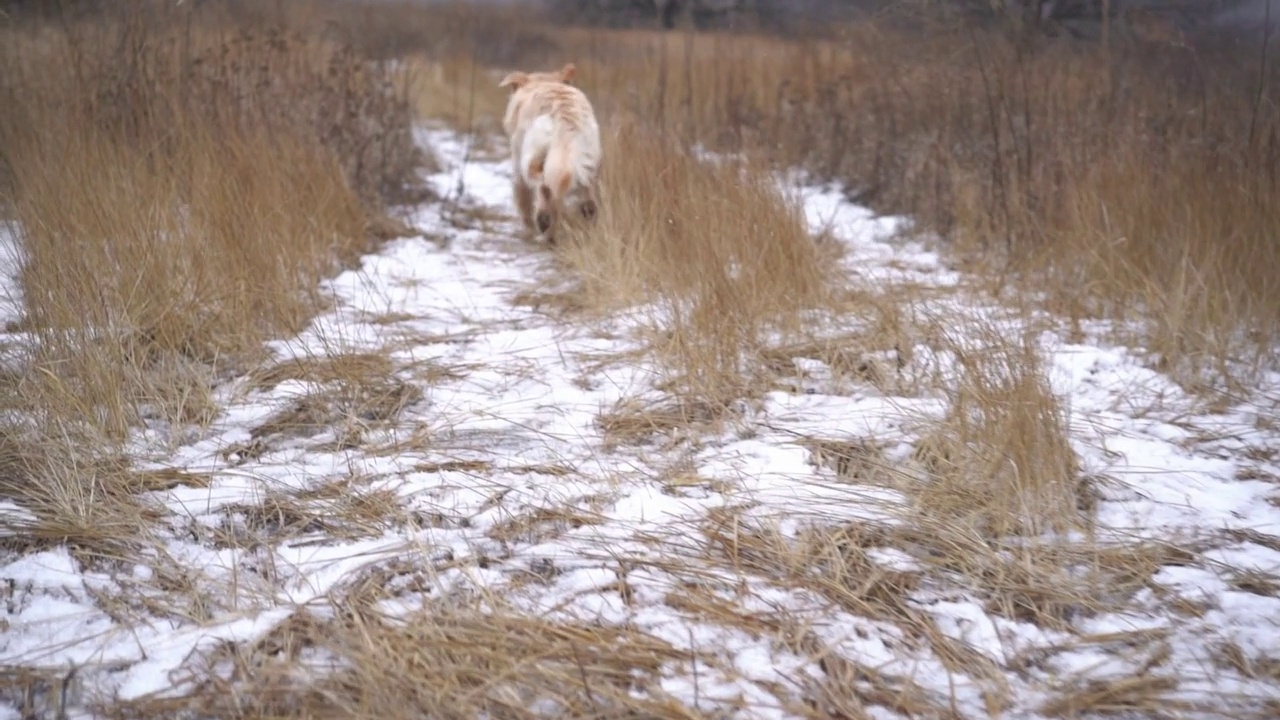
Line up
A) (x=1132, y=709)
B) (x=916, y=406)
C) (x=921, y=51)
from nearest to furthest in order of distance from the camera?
(x=1132, y=709)
(x=916, y=406)
(x=921, y=51)

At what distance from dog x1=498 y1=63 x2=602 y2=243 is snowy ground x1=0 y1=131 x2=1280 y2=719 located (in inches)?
67.2

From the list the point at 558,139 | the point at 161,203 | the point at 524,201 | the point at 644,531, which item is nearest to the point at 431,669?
the point at 644,531

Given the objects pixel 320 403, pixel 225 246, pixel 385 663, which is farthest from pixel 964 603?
pixel 225 246

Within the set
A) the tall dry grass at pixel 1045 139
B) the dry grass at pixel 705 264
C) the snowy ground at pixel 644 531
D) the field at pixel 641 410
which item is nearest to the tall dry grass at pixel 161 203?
the field at pixel 641 410

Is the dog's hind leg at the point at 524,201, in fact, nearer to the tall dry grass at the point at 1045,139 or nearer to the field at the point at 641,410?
the field at the point at 641,410

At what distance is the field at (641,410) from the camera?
1.77 metres

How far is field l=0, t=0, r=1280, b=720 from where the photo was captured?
1.77 metres

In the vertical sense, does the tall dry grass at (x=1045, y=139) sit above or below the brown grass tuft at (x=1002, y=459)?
above

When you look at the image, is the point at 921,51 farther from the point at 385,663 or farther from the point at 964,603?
the point at 385,663

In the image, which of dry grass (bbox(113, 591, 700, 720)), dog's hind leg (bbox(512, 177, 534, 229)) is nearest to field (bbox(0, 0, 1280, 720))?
dry grass (bbox(113, 591, 700, 720))

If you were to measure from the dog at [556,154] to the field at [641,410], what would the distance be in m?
0.20

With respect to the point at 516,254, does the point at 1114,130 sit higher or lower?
higher

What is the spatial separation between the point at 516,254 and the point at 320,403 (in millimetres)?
2511

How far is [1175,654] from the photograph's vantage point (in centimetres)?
180
